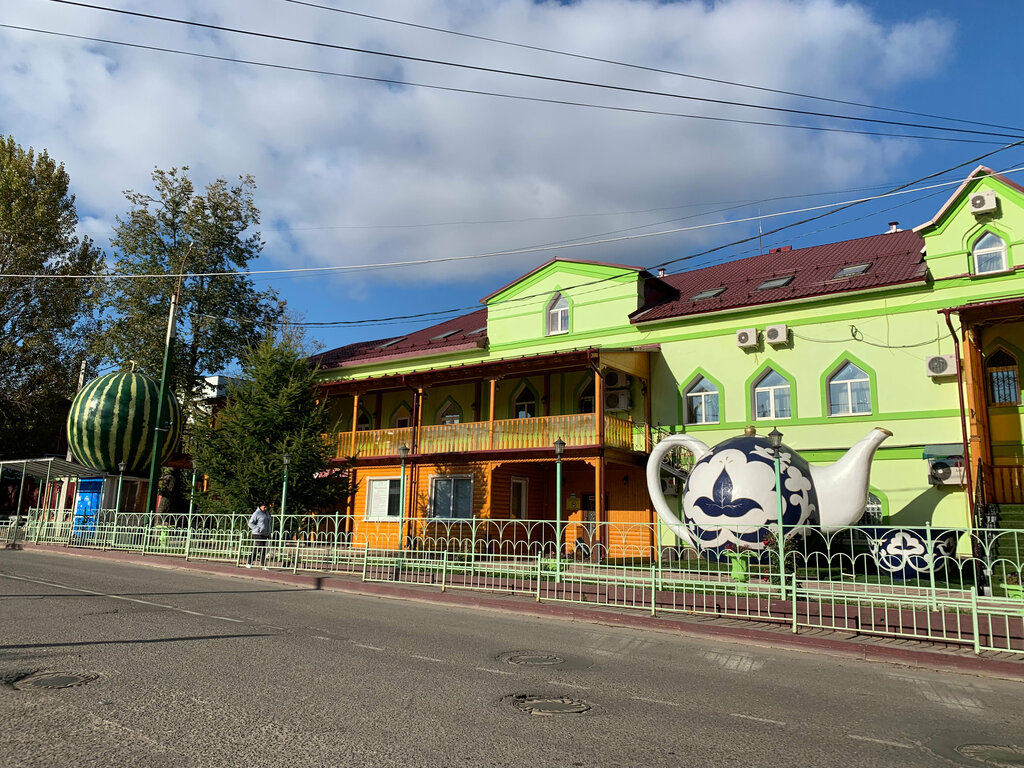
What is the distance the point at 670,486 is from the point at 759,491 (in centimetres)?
840

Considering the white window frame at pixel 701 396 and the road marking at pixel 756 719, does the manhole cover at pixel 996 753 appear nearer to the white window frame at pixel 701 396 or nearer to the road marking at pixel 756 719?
the road marking at pixel 756 719

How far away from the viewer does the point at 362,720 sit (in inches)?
205

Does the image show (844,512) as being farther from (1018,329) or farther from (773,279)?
(773,279)

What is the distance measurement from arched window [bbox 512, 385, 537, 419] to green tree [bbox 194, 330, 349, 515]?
688 cm

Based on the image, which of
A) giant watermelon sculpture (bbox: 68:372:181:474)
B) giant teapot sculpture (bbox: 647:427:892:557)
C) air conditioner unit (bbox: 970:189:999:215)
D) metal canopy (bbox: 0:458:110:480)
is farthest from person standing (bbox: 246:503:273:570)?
air conditioner unit (bbox: 970:189:999:215)

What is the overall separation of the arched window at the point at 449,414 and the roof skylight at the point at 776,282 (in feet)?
39.5

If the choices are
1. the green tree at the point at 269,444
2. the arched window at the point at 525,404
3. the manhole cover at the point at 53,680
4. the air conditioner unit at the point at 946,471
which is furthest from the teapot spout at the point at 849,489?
the green tree at the point at 269,444

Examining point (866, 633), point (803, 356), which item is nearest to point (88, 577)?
point (866, 633)

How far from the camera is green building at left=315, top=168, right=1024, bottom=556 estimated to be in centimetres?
1881

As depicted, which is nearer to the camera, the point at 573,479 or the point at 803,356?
the point at 803,356

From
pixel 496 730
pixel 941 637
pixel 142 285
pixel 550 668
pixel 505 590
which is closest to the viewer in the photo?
pixel 496 730

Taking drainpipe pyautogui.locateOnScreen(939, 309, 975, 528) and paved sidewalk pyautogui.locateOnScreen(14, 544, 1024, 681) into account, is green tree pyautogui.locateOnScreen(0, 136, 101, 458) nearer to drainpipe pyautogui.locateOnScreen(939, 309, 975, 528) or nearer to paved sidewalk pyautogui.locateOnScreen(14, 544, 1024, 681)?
paved sidewalk pyautogui.locateOnScreen(14, 544, 1024, 681)

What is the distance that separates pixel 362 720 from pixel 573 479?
2027 cm

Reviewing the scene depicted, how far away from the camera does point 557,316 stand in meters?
27.1
